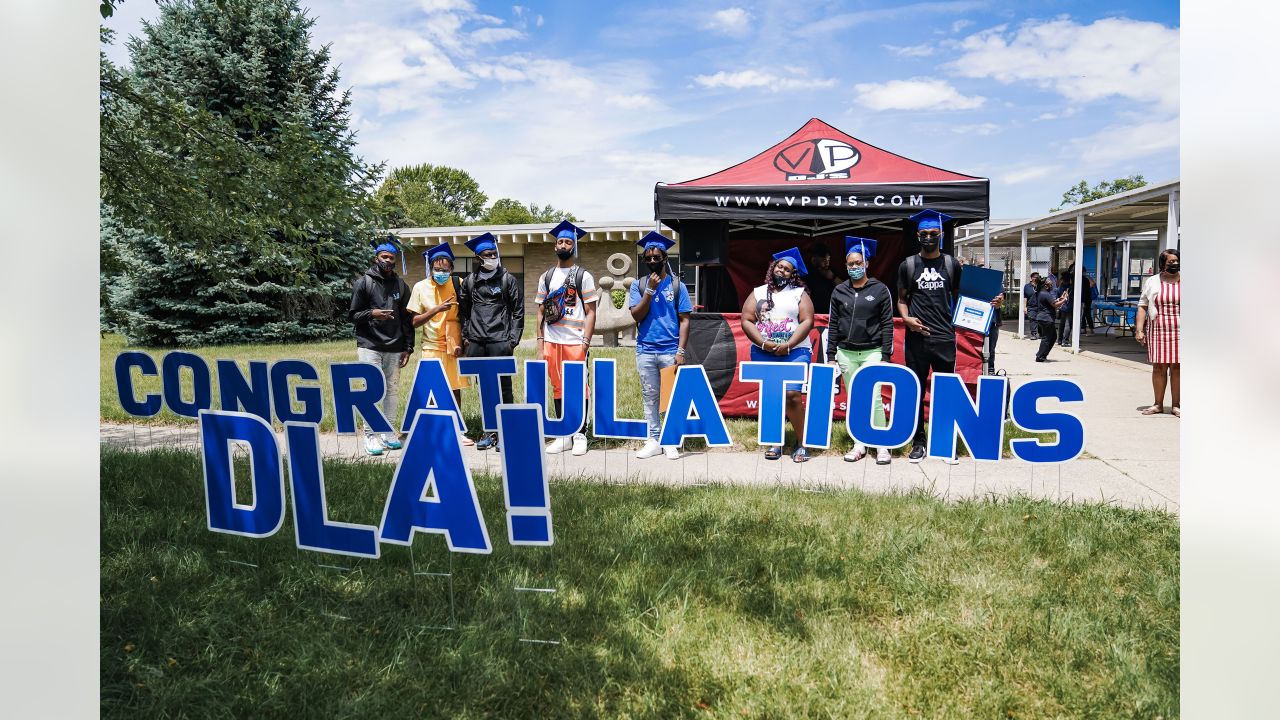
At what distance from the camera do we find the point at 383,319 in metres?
7.18

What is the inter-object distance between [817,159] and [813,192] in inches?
35.2

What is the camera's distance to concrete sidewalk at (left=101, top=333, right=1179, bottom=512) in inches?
230

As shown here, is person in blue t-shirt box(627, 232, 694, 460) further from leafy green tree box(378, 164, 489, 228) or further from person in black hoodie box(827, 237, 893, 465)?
leafy green tree box(378, 164, 489, 228)

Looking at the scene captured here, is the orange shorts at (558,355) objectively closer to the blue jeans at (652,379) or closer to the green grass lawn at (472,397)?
the green grass lawn at (472,397)

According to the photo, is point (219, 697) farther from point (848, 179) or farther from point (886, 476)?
point (848, 179)

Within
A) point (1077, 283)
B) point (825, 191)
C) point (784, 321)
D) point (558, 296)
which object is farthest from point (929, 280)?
point (1077, 283)

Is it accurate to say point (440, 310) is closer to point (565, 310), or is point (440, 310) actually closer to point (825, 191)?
point (565, 310)

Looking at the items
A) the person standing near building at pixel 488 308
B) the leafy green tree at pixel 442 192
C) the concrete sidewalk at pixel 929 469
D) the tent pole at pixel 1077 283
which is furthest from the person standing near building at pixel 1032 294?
the leafy green tree at pixel 442 192

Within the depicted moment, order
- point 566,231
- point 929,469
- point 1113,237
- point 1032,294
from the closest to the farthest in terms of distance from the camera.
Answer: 1. point 929,469
2. point 566,231
3. point 1032,294
4. point 1113,237

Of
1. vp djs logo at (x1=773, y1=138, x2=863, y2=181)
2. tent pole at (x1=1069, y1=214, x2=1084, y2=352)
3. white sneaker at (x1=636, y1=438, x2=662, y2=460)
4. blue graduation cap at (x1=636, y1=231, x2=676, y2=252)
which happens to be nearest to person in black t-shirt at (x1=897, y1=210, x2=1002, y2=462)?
blue graduation cap at (x1=636, y1=231, x2=676, y2=252)

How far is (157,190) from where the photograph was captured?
605cm

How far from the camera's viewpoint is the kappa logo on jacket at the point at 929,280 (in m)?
6.66

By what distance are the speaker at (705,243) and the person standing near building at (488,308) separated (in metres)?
2.67
